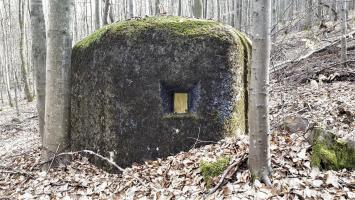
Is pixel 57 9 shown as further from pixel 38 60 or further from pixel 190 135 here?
pixel 190 135

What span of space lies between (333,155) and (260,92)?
3.90 ft

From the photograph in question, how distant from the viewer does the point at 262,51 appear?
2916mm

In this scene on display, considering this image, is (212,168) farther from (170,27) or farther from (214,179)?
(170,27)

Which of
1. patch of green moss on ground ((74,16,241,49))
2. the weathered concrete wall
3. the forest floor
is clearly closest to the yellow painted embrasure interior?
the weathered concrete wall

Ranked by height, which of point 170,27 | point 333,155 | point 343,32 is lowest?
point 333,155

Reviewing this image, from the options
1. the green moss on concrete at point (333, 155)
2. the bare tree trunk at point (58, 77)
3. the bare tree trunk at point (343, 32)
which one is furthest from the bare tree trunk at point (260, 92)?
the bare tree trunk at point (343, 32)

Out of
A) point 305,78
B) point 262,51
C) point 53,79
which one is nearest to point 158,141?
point 53,79

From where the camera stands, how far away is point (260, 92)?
2973 mm

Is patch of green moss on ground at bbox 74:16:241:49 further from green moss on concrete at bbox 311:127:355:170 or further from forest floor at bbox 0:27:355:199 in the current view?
green moss on concrete at bbox 311:127:355:170

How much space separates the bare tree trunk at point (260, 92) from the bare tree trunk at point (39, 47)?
13.0 feet

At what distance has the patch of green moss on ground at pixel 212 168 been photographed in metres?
3.57

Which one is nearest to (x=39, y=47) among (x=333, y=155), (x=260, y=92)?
(x=260, y=92)

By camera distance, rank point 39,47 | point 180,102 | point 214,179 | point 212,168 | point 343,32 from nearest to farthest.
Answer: point 214,179
point 212,168
point 180,102
point 39,47
point 343,32

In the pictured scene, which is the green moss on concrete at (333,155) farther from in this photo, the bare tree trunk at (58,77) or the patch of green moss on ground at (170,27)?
the bare tree trunk at (58,77)
